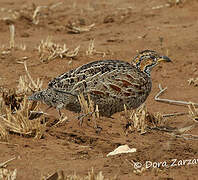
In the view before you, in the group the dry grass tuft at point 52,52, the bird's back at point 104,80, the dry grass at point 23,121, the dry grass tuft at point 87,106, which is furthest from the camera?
the dry grass tuft at point 52,52

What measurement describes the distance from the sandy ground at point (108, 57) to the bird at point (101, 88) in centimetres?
33

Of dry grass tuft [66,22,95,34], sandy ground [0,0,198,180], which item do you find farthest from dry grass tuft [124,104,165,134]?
dry grass tuft [66,22,95,34]

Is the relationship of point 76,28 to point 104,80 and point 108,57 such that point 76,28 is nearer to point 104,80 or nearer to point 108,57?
point 108,57

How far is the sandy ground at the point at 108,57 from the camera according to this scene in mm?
5402

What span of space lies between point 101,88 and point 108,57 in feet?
14.2

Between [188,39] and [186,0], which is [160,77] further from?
[186,0]

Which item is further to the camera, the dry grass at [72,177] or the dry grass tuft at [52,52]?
the dry grass tuft at [52,52]

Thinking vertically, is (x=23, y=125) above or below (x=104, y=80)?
below

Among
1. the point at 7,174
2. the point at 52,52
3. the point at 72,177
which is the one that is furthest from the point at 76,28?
the point at 72,177

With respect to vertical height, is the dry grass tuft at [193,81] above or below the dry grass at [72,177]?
below

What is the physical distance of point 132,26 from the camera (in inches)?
558

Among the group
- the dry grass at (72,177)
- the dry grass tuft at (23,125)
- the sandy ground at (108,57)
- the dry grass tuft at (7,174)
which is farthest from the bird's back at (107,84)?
the dry grass at (72,177)

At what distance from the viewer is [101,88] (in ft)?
22.1

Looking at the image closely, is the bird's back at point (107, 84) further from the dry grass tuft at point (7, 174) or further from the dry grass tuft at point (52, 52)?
the dry grass tuft at point (52, 52)
